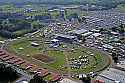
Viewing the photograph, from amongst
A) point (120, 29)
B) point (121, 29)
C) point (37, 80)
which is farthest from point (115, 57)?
point (120, 29)

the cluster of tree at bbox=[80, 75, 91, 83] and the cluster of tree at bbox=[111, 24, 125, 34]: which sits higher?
the cluster of tree at bbox=[111, 24, 125, 34]

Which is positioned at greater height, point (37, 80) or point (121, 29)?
point (121, 29)

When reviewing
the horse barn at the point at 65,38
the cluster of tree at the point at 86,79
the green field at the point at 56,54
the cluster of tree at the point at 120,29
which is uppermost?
the cluster of tree at the point at 120,29

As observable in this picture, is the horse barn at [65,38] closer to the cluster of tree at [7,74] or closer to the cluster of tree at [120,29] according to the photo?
the cluster of tree at [120,29]

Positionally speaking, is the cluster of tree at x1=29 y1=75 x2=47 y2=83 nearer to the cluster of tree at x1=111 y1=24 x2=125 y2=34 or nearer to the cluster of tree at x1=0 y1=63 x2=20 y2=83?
the cluster of tree at x1=0 y1=63 x2=20 y2=83

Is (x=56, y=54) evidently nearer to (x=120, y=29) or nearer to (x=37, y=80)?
(x=37, y=80)

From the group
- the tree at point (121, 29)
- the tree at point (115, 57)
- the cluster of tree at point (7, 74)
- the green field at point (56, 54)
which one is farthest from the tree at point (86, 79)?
the tree at point (121, 29)

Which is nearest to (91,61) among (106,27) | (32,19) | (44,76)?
(44,76)

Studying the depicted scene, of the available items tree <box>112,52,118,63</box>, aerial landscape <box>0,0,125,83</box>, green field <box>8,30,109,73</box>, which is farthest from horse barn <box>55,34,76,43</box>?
tree <box>112,52,118,63</box>
